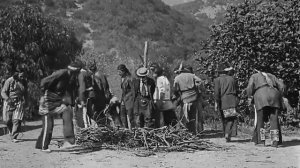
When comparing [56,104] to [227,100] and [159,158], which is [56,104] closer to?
[159,158]

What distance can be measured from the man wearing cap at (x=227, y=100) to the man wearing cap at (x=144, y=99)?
1420mm

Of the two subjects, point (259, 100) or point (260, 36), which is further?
point (260, 36)

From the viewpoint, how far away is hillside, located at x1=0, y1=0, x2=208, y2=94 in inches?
1304

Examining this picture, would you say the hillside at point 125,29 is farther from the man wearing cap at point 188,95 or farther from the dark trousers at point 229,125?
the dark trousers at point 229,125

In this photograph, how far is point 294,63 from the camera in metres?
13.7

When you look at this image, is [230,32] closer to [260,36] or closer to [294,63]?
[260,36]

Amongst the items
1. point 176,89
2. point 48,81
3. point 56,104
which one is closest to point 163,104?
point 176,89

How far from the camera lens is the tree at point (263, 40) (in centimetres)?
1376

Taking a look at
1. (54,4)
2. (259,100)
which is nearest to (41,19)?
(259,100)

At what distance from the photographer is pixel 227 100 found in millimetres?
10773

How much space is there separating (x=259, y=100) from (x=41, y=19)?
41.9 ft

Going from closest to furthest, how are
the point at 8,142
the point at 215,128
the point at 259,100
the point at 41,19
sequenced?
the point at 259,100 → the point at 8,142 → the point at 215,128 → the point at 41,19

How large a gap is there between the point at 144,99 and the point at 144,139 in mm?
1210

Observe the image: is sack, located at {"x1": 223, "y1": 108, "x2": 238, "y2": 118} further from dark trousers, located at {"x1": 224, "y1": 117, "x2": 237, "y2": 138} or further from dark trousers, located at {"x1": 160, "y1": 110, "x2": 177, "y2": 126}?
dark trousers, located at {"x1": 160, "y1": 110, "x2": 177, "y2": 126}
